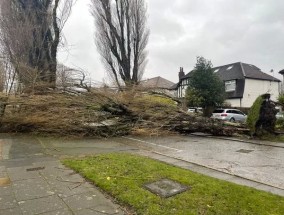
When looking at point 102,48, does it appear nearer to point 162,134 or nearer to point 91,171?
point 162,134

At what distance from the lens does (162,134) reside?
1261 centimetres

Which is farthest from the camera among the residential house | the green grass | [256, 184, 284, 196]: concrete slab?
the residential house

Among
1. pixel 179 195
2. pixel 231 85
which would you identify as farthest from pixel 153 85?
pixel 231 85

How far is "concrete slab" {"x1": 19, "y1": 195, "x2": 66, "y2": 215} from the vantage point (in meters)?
3.78

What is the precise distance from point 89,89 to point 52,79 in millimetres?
1916

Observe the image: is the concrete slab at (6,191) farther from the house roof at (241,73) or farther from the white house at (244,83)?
the house roof at (241,73)

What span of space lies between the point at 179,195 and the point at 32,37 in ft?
40.9

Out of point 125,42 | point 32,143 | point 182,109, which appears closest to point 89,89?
point 32,143

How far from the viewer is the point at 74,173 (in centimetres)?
556

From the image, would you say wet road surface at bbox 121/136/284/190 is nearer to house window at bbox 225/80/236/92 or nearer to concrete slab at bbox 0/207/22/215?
concrete slab at bbox 0/207/22/215

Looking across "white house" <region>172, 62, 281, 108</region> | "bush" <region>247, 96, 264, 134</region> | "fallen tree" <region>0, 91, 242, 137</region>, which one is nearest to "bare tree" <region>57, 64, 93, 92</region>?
"fallen tree" <region>0, 91, 242, 137</region>

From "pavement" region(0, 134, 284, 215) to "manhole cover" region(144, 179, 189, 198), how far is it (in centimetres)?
75

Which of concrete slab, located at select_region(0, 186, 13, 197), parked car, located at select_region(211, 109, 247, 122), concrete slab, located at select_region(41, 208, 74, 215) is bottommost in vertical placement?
concrete slab, located at select_region(41, 208, 74, 215)

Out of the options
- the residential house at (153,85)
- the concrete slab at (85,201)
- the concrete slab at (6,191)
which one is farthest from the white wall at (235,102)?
the concrete slab at (6,191)
